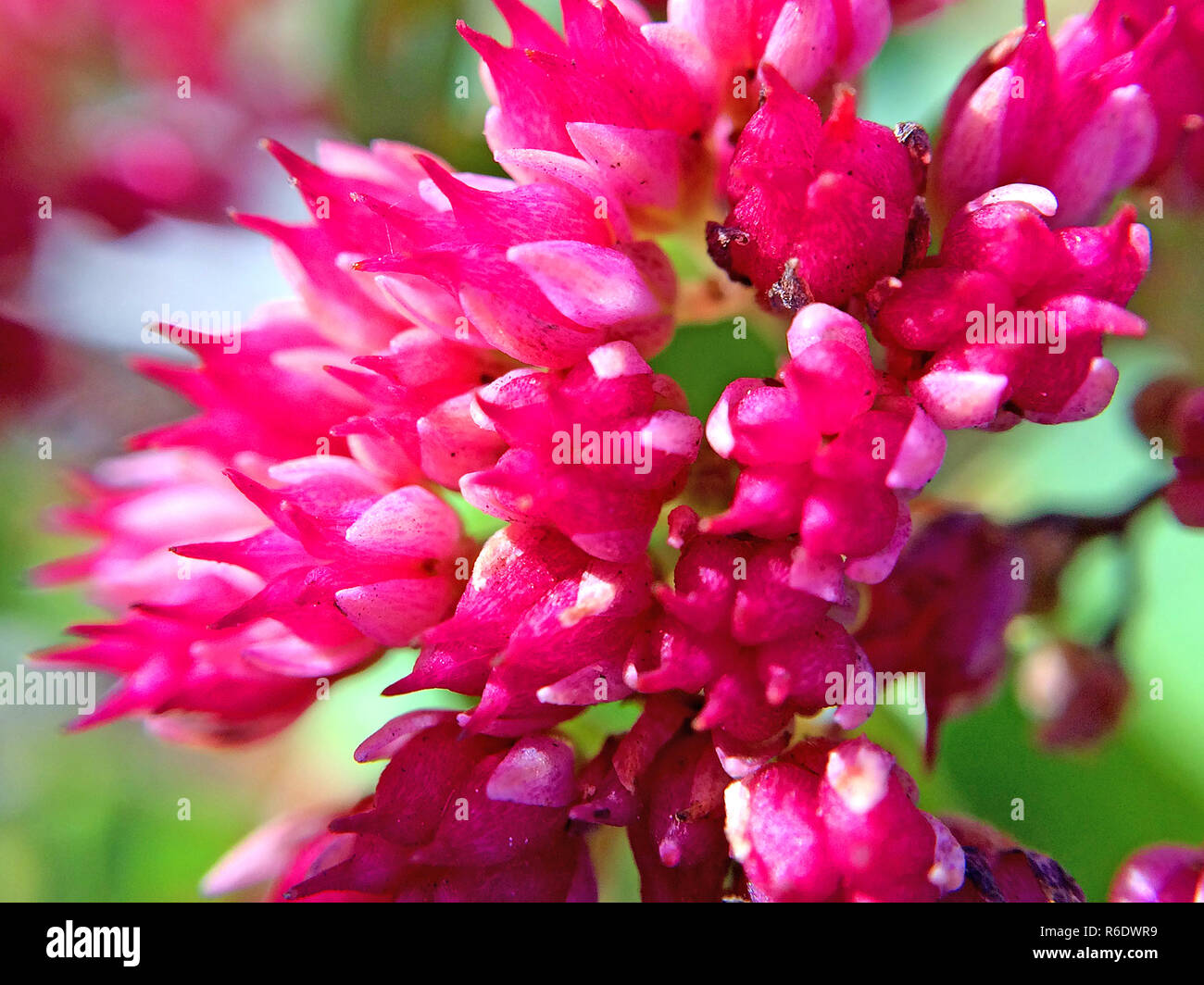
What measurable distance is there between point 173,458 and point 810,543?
52 centimetres

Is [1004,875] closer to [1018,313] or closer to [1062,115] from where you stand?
[1018,313]

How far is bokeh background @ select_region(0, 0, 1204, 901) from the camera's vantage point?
91cm

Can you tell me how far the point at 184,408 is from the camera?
3.43ft

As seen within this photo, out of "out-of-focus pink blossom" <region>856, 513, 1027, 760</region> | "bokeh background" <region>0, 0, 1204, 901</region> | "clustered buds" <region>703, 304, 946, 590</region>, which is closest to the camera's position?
"clustered buds" <region>703, 304, 946, 590</region>

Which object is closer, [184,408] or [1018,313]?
[1018,313]

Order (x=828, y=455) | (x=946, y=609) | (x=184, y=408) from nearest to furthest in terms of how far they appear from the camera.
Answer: (x=828, y=455) → (x=946, y=609) → (x=184, y=408)

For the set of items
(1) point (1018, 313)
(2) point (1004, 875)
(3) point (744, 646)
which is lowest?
(2) point (1004, 875)

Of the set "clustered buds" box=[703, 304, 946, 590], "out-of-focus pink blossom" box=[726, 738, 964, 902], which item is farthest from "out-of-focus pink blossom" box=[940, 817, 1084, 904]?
"clustered buds" box=[703, 304, 946, 590]

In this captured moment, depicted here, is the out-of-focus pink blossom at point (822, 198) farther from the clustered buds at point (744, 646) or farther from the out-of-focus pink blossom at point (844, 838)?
the out-of-focus pink blossom at point (844, 838)

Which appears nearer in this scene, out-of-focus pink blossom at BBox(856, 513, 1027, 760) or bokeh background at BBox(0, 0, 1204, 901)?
out-of-focus pink blossom at BBox(856, 513, 1027, 760)

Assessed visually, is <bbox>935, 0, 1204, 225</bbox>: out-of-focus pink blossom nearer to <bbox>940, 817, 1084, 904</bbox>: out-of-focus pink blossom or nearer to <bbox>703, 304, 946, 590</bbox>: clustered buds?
<bbox>703, 304, 946, 590</bbox>: clustered buds

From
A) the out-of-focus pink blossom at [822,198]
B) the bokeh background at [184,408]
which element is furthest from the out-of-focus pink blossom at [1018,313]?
the bokeh background at [184,408]

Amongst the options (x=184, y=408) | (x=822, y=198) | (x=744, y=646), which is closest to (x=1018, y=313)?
(x=822, y=198)

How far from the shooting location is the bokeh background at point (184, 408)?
0.91 meters
